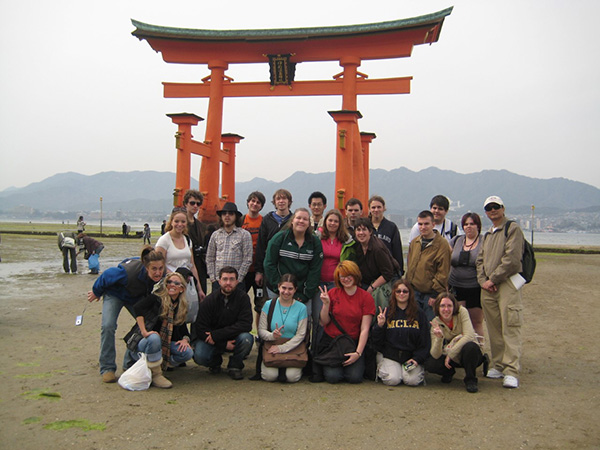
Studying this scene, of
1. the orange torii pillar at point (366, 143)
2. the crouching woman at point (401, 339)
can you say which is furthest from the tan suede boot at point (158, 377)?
the orange torii pillar at point (366, 143)

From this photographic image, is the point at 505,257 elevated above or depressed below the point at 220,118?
below

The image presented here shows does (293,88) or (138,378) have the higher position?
(293,88)

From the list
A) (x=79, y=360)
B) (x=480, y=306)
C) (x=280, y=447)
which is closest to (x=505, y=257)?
(x=480, y=306)

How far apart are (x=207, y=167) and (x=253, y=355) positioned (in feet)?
23.5

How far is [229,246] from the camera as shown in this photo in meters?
4.94

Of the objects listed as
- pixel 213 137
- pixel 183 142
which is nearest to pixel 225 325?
pixel 183 142

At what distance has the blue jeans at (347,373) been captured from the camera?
435 cm

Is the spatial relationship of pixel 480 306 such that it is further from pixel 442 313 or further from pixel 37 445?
pixel 37 445

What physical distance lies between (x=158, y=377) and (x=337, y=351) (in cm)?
165

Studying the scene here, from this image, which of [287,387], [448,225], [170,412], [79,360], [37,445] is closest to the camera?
[37,445]

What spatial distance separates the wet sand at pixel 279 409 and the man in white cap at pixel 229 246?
42.0 inches

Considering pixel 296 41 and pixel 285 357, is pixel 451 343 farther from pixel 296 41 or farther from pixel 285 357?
pixel 296 41

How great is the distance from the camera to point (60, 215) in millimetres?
146500

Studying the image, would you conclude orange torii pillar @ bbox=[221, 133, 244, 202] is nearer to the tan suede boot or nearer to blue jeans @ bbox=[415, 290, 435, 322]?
blue jeans @ bbox=[415, 290, 435, 322]
